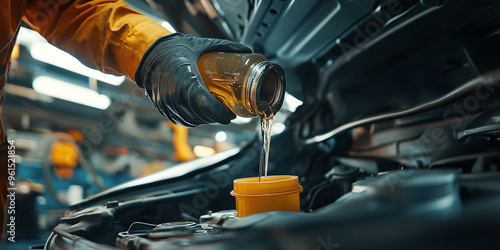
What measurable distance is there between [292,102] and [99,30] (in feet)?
2.15

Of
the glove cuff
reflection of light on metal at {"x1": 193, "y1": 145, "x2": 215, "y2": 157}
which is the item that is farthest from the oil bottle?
reflection of light on metal at {"x1": 193, "y1": 145, "x2": 215, "y2": 157}

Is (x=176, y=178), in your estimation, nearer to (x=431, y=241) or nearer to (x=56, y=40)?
(x=56, y=40)

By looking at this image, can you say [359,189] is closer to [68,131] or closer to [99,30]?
[99,30]

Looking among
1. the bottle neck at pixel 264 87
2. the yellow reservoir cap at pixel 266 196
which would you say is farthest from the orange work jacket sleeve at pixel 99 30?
the yellow reservoir cap at pixel 266 196

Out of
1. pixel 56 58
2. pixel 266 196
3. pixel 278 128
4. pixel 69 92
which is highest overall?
pixel 56 58

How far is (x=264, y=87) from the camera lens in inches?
29.5

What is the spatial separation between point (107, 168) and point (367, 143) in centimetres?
544

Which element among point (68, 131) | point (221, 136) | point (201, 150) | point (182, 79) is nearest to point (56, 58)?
point (68, 131)

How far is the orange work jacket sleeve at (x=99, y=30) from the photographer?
87cm

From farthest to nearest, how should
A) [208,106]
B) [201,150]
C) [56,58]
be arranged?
[201,150], [56,58], [208,106]

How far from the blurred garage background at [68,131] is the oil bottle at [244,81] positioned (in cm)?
230

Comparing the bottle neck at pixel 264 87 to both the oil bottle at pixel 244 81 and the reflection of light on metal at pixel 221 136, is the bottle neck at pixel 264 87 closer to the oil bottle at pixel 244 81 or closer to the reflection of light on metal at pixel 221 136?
the oil bottle at pixel 244 81

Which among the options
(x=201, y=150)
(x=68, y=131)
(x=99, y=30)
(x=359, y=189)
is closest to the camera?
(x=359, y=189)

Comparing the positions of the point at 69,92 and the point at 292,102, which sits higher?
the point at 69,92
